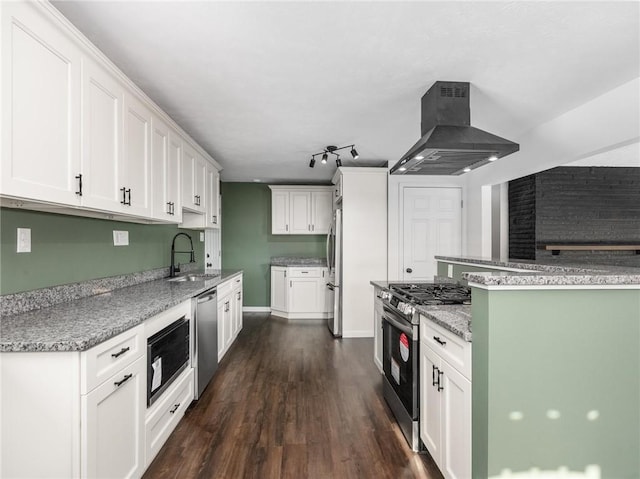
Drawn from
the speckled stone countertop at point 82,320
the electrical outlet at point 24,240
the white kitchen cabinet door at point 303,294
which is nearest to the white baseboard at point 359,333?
the white kitchen cabinet door at point 303,294

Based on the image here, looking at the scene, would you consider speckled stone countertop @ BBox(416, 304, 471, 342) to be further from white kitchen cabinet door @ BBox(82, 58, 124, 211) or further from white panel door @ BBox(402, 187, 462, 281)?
white panel door @ BBox(402, 187, 462, 281)

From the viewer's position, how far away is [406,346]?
2.07m

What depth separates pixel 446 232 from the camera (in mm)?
4543

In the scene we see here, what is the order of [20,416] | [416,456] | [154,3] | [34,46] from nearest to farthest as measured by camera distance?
1. [20,416]
2. [34,46]
3. [154,3]
4. [416,456]

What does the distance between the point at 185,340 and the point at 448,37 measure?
2.58 metres

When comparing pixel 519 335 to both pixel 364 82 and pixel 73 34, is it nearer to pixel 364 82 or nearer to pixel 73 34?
pixel 364 82

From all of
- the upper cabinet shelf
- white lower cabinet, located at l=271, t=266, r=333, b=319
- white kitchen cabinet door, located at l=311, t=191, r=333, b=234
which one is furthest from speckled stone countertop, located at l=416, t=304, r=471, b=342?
white kitchen cabinet door, located at l=311, t=191, r=333, b=234

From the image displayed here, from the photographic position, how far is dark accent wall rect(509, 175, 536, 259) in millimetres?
4820

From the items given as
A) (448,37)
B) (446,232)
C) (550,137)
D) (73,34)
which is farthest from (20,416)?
(446,232)

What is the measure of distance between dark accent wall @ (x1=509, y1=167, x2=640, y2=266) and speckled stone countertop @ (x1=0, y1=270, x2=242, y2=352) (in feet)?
16.3

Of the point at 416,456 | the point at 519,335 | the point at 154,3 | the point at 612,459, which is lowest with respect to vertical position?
the point at 416,456

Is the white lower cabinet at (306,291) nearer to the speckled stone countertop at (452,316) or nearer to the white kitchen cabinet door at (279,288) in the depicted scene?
the white kitchen cabinet door at (279,288)

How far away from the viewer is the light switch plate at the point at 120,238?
2.54 m

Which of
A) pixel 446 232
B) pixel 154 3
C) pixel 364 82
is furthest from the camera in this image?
pixel 446 232
